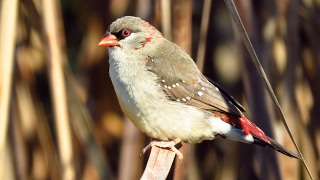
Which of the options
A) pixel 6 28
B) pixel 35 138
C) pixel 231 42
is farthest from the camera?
pixel 231 42

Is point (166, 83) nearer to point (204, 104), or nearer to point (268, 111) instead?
point (204, 104)

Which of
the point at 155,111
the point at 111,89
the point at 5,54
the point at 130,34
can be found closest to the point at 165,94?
the point at 155,111

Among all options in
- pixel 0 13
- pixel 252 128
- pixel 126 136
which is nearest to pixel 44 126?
pixel 126 136

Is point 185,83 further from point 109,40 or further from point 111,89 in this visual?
point 111,89

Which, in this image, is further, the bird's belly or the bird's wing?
the bird's wing

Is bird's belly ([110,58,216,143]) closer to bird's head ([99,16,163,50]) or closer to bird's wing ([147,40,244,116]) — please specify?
bird's wing ([147,40,244,116])

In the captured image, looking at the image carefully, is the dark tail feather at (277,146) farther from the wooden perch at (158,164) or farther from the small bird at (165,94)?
the wooden perch at (158,164)

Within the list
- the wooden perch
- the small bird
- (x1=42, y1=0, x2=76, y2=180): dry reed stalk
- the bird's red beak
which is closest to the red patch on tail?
the small bird
